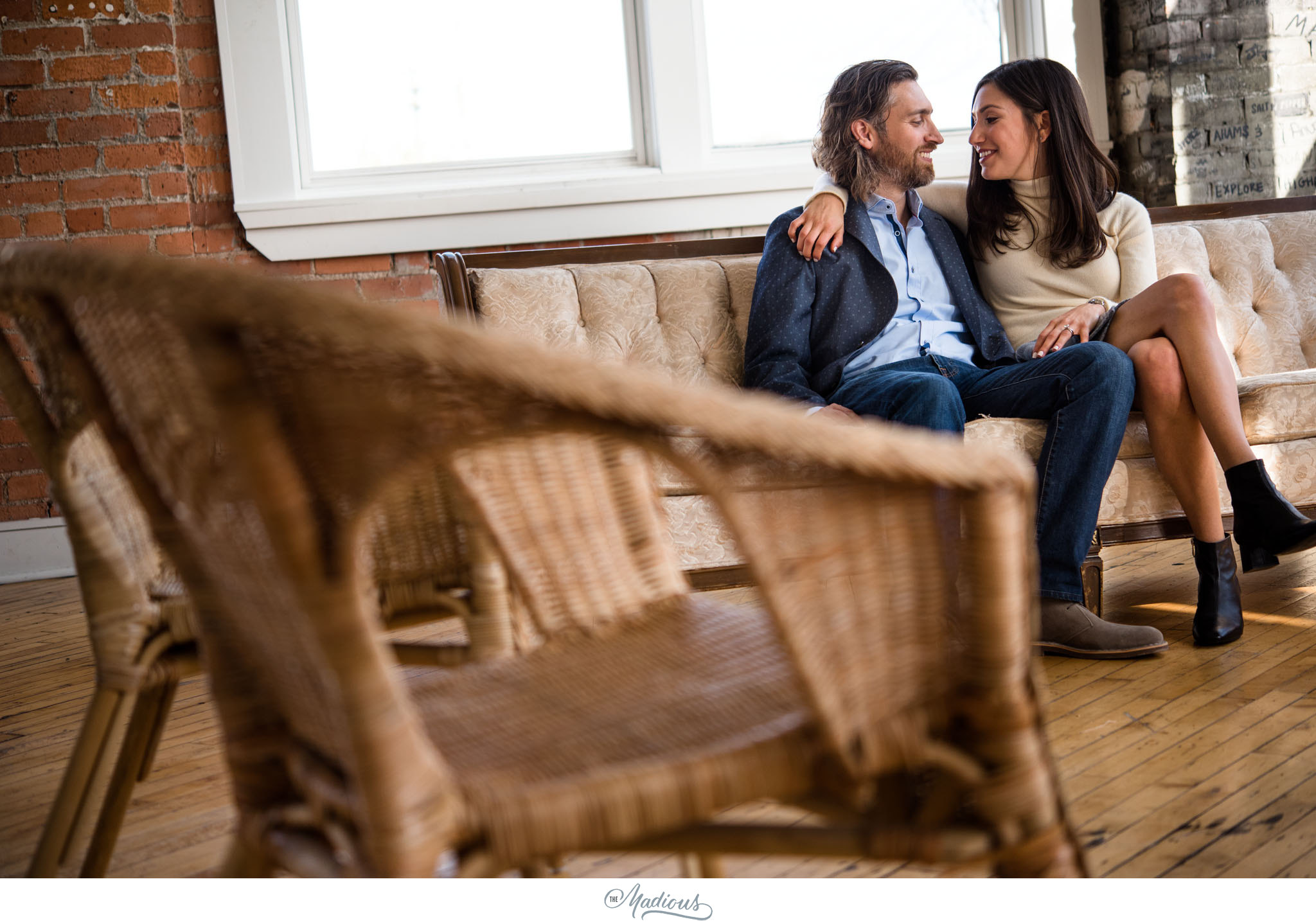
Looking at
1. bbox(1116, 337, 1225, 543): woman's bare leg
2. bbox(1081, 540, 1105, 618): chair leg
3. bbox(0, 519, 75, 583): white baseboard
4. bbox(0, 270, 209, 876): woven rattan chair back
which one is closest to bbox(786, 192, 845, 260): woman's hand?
bbox(1116, 337, 1225, 543): woman's bare leg

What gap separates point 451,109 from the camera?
3.60m

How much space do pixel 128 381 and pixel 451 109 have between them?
321 centimetres

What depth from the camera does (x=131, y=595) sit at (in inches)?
42.1

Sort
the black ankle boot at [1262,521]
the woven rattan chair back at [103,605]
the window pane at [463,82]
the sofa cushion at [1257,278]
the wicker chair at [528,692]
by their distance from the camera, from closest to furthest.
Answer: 1. the wicker chair at [528,692]
2. the woven rattan chair back at [103,605]
3. the black ankle boot at [1262,521]
4. the sofa cushion at [1257,278]
5. the window pane at [463,82]

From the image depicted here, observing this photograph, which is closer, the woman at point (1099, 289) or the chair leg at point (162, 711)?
the chair leg at point (162, 711)

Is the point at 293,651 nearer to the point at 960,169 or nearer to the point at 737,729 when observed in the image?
the point at 737,729

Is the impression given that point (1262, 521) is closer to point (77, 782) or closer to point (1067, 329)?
point (1067, 329)

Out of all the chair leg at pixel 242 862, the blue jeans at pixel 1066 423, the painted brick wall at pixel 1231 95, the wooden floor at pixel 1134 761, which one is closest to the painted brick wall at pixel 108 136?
the wooden floor at pixel 1134 761

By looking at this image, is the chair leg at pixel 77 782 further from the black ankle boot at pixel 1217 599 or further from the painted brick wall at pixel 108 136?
the painted brick wall at pixel 108 136

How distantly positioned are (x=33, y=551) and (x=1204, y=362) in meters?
3.29

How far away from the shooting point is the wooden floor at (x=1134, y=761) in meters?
1.22

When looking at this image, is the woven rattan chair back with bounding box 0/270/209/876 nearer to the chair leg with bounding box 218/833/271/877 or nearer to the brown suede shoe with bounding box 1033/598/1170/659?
the chair leg with bounding box 218/833/271/877

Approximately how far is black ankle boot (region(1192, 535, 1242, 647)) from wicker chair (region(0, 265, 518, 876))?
1368 mm

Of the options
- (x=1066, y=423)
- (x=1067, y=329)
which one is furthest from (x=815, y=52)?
(x=1066, y=423)
